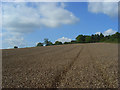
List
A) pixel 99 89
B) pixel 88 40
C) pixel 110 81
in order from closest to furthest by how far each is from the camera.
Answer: pixel 99 89 < pixel 110 81 < pixel 88 40

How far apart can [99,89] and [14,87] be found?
4.23 m

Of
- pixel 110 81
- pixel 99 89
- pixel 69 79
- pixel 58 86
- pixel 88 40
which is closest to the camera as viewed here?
pixel 99 89

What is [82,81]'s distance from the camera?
5035 mm

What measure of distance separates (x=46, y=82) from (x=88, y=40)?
113 meters

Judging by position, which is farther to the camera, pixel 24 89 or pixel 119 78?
pixel 119 78

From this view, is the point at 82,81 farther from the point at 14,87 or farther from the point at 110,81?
the point at 14,87

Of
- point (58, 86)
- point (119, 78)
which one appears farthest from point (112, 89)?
point (58, 86)

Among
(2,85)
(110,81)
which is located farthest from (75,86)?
(2,85)

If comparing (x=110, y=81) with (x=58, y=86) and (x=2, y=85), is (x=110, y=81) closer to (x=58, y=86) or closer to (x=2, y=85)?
(x=58, y=86)

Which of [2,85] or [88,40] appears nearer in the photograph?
[2,85]

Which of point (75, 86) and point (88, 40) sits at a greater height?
point (88, 40)

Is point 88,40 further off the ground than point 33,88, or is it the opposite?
point 88,40

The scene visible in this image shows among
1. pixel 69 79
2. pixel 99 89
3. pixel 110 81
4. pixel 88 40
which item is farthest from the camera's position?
pixel 88 40

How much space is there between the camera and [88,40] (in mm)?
111562
